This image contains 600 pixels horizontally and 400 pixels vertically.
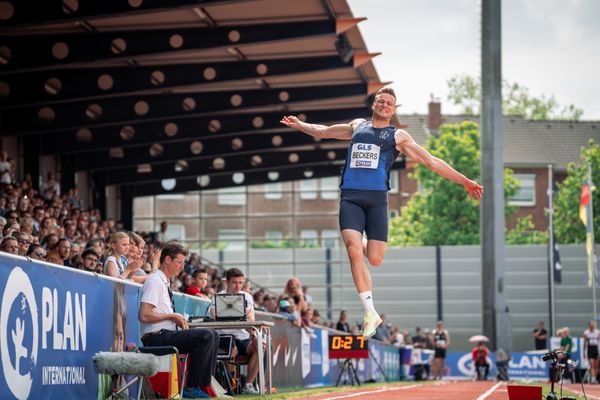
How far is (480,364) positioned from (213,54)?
1453cm

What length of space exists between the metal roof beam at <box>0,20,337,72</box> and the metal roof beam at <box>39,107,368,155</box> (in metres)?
8.05

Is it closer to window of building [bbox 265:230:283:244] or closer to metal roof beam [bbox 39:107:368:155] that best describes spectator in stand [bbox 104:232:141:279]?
metal roof beam [bbox 39:107:368:155]

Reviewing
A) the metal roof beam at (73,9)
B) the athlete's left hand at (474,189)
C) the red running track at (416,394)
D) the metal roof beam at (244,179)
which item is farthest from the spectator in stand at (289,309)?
the metal roof beam at (244,179)

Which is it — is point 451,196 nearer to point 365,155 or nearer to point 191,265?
point 191,265

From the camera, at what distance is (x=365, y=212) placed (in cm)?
1274

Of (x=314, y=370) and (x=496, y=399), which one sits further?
(x=314, y=370)

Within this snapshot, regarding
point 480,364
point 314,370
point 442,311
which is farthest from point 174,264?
point 442,311

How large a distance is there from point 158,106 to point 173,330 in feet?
62.2

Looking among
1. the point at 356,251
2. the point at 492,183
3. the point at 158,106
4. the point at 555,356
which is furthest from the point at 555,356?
the point at 492,183

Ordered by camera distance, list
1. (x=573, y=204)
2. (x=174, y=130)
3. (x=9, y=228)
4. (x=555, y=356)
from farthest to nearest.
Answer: (x=573, y=204)
(x=174, y=130)
(x=9, y=228)
(x=555, y=356)

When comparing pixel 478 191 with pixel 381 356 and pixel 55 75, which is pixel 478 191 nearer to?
pixel 55 75

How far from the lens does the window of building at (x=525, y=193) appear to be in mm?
86250

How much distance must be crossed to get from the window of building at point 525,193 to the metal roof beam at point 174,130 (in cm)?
5216

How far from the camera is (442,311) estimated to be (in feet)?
168
